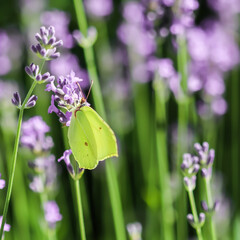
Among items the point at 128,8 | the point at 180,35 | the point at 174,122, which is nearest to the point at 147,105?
the point at 174,122

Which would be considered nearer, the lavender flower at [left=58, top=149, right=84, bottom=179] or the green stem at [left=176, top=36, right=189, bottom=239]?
the lavender flower at [left=58, top=149, right=84, bottom=179]

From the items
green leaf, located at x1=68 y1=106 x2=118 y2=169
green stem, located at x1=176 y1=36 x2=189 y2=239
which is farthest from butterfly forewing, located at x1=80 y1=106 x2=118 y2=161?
green stem, located at x1=176 y1=36 x2=189 y2=239

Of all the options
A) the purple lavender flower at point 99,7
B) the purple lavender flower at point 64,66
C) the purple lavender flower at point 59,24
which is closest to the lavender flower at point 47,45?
the purple lavender flower at point 59,24

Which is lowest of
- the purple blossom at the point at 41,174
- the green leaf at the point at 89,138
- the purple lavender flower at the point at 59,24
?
the purple blossom at the point at 41,174

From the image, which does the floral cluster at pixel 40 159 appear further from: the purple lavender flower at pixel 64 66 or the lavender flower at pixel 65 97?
the purple lavender flower at pixel 64 66

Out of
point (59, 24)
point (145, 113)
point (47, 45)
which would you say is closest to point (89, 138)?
point (47, 45)

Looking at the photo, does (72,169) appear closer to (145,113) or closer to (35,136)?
(35,136)

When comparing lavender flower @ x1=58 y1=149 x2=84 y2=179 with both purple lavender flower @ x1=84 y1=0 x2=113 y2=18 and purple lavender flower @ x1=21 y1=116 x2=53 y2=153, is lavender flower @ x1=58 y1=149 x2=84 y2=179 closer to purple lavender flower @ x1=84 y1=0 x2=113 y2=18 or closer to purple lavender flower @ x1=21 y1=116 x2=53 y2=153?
purple lavender flower @ x1=21 y1=116 x2=53 y2=153
